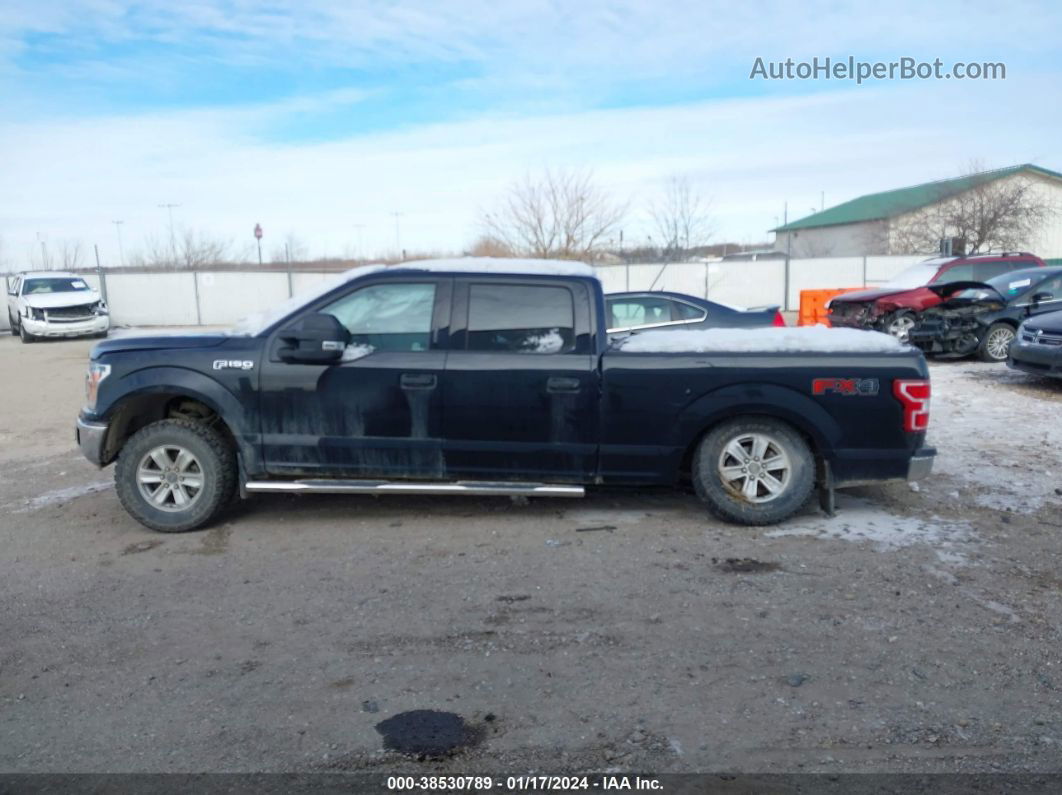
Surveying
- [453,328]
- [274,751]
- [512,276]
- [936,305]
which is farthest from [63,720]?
[936,305]

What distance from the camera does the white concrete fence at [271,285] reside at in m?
30.1

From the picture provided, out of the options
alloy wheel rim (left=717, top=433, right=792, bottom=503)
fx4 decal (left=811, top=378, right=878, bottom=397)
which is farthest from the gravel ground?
fx4 decal (left=811, top=378, right=878, bottom=397)

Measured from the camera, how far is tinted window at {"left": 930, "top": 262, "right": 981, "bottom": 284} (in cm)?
1680

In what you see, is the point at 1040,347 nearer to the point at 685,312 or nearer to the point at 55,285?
the point at 685,312

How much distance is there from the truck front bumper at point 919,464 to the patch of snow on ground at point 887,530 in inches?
14.0

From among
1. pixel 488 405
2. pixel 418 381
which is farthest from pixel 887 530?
pixel 418 381

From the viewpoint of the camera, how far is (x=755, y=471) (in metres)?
6.13

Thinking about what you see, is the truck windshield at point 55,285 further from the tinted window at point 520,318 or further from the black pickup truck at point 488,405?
the tinted window at point 520,318

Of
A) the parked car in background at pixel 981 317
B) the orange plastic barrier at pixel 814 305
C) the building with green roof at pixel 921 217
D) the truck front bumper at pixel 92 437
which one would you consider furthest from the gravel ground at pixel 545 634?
the building with green roof at pixel 921 217

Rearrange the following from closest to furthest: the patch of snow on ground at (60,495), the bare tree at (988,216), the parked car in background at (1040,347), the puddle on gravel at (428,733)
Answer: the puddle on gravel at (428,733) < the patch of snow on ground at (60,495) < the parked car in background at (1040,347) < the bare tree at (988,216)

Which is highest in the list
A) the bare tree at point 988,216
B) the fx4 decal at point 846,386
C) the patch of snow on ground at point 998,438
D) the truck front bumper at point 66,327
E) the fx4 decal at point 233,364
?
the bare tree at point 988,216

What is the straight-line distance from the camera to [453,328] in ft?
20.2

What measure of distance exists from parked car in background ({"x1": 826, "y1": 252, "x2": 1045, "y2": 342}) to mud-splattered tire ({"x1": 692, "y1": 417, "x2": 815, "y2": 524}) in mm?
9049

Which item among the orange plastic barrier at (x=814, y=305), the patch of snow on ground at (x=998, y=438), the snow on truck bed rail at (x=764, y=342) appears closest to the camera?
Answer: the snow on truck bed rail at (x=764, y=342)
